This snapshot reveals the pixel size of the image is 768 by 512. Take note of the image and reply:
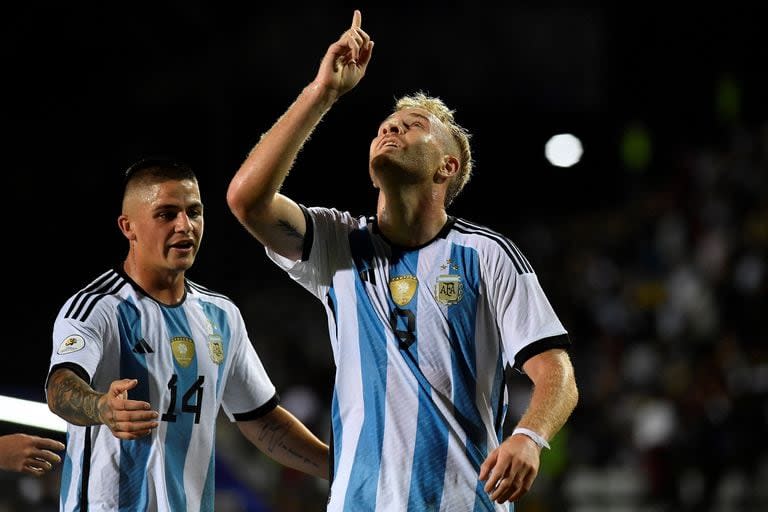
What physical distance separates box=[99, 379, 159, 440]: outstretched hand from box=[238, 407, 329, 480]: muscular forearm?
1.33 m

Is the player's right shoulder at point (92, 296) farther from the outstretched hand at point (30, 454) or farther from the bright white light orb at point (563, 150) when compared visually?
the bright white light orb at point (563, 150)

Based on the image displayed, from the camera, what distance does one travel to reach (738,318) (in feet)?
36.1

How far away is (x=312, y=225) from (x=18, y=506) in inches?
117

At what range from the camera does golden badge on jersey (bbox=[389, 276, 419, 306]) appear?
14.2 feet

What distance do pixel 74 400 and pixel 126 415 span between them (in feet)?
1.38

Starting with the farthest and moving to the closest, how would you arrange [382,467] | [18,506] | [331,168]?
[331,168] → [18,506] → [382,467]

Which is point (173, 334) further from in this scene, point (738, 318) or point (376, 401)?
point (738, 318)

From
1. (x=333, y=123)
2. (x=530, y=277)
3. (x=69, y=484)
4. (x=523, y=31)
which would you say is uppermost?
(x=523, y=31)

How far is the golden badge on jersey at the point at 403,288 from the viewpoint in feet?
14.2

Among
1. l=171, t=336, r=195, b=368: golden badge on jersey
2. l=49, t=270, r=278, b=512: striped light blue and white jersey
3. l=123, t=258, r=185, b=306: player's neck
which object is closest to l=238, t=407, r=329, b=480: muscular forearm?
l=49, t=270, r=278, b=512: striped light blue and white jersey

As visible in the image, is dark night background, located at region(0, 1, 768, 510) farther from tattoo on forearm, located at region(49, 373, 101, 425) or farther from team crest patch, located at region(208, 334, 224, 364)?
tattoo on forearm, located at region(49, 373, 101, 425)

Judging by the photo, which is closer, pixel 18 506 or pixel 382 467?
pixel 382 467

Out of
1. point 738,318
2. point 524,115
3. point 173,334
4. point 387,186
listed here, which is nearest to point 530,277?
point 387,186

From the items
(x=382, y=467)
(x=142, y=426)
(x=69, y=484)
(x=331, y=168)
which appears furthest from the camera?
(x=331, y=168)
